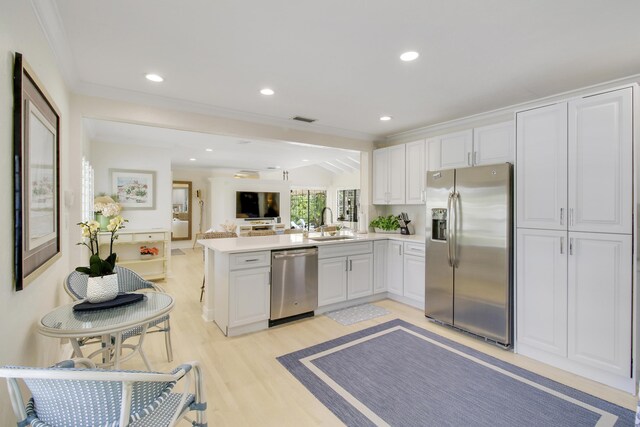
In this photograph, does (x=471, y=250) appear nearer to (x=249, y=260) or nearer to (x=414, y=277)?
(x=414, y=277)

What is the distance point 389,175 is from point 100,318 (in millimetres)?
3959

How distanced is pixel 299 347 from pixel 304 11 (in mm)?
2738

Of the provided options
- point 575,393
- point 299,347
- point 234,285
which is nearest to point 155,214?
point 234,285

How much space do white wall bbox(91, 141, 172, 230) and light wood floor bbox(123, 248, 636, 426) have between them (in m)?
2.21

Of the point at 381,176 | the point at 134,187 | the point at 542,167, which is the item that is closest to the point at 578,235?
the point at 542,167

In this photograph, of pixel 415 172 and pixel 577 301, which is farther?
pixel 415 172

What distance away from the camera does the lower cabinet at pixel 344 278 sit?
3.83 m

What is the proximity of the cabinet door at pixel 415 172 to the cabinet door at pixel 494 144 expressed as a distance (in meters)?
0.85

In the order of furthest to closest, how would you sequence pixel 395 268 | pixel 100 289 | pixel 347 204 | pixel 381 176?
pixel 347 204 → pixel 381 176 → pixel 395 268 → pixel 100 289

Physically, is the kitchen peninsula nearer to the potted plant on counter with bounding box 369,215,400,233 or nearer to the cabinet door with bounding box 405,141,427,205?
the potted plant on counter with bounding box 369,215,400,233

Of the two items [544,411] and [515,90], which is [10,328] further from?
A: [515,90]

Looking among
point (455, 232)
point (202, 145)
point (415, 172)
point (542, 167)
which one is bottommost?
point (455, 232)

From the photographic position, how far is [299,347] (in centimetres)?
297

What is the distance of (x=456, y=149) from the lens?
367cm
